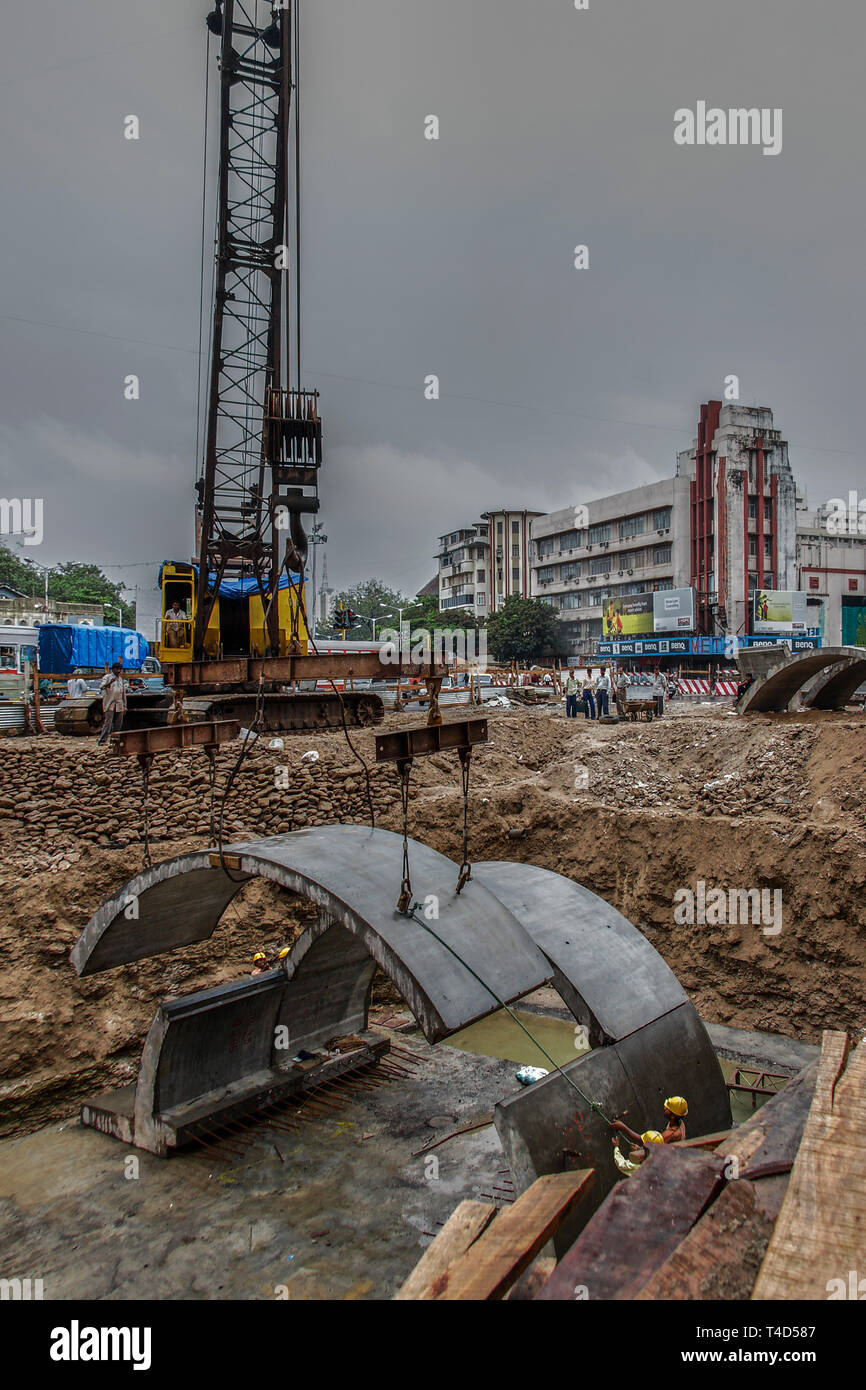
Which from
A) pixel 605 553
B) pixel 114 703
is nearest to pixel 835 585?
pixel 605 553

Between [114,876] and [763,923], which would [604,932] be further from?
[114,876]

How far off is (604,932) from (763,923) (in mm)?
5267

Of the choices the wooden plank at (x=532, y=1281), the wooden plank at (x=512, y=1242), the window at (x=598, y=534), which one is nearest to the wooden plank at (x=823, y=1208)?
the wooden plank at (x=532, y=1281)

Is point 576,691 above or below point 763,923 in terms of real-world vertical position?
above

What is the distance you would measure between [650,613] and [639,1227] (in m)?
52.2

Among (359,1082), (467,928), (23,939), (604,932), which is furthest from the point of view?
(23,939)

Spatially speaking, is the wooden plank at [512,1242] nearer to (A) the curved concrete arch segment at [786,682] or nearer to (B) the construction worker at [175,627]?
(A) the curved concrete arch segment at [786,682]

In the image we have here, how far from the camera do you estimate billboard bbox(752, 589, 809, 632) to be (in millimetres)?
48156

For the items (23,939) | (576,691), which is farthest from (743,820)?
(576,691)

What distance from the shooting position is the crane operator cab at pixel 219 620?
18.2 m

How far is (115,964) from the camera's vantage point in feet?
24.5

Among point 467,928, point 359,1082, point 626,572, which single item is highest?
point 626,572

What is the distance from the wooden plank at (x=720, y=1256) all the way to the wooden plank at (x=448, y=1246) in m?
0.87

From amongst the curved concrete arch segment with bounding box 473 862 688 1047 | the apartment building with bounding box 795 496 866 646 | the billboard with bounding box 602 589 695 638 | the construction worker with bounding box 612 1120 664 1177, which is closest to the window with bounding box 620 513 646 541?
the billboard with bounding box 602 589 695 638
